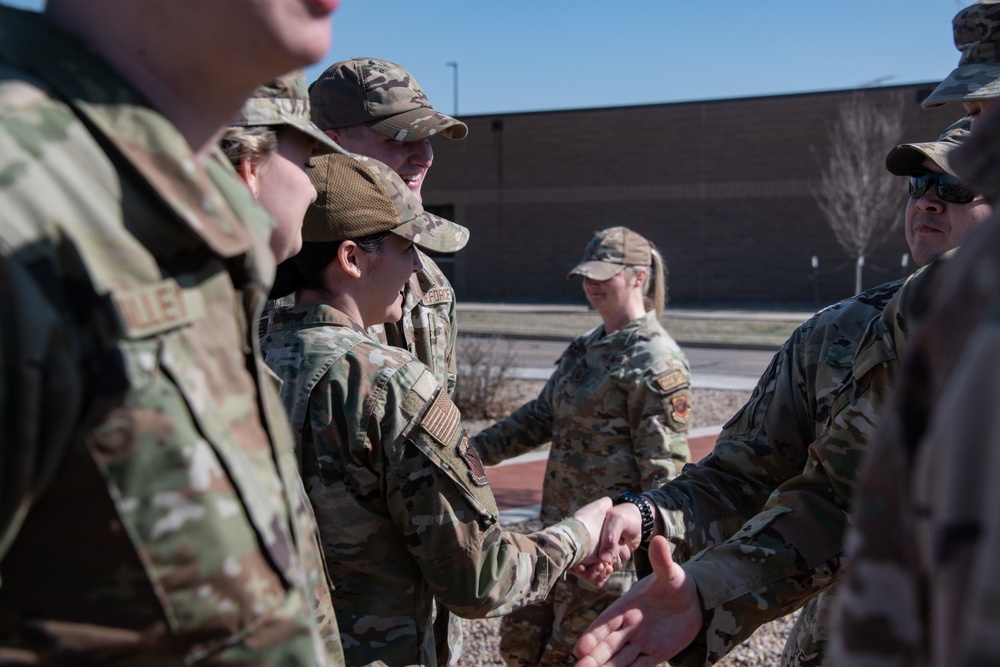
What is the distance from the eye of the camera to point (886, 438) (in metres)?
0.96

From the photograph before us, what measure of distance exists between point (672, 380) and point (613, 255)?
99 centimetres

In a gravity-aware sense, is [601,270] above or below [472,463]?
above

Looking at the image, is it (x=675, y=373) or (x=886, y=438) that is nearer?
(x=886, y=438)

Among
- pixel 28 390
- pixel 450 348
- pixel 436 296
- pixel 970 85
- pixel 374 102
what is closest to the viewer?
pixel 28 390

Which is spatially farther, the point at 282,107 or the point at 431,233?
the point at 431,233

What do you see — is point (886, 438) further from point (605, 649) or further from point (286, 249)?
point (605, 649)

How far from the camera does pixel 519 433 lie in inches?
205

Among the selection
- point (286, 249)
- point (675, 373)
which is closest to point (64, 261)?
point (286, 249)

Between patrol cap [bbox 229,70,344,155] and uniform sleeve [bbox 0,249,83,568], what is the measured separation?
105 cm

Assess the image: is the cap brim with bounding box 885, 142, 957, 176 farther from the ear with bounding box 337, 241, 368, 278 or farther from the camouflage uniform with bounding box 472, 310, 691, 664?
the camouflage uniform with bounding box 472, 310, 691, 664

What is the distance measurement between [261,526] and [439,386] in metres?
1.27

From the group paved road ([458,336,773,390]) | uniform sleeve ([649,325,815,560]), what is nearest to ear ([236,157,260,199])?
uniform sleeve ([649,325,815,560])

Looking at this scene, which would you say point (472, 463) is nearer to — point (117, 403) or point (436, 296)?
point (117, 403)

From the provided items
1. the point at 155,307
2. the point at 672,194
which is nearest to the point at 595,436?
the point at 155,307
